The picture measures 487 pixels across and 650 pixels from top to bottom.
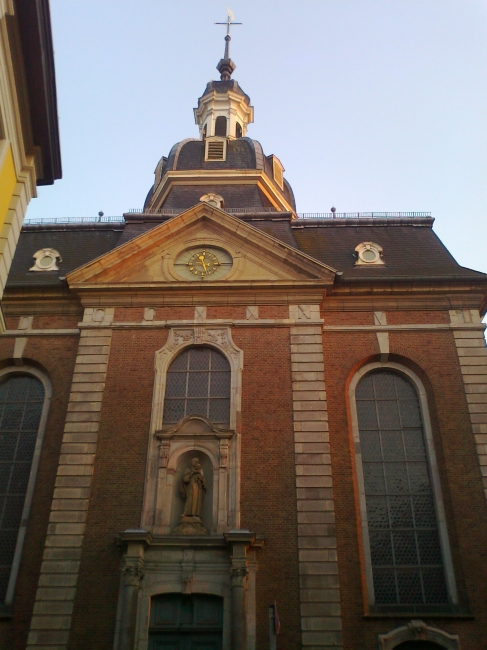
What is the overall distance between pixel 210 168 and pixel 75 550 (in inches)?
708

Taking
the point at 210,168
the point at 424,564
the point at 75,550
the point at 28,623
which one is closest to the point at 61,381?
the point at 75,550

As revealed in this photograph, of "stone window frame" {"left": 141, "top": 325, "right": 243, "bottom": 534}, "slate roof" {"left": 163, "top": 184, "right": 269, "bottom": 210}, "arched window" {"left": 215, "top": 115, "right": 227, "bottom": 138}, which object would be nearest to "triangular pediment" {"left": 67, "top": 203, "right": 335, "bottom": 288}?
"stone window frame" {"left": 141, "top": 325, "right": 243, "bottom": 534}

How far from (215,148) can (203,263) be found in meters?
11.9

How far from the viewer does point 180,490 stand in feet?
52.8

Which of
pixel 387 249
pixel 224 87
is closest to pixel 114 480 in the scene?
pixel 387 249

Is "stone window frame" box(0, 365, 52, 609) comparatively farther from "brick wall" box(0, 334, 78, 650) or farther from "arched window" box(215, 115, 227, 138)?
"arched window" box(215, 115, 227, 138)

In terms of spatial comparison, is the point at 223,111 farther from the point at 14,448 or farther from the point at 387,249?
the point at 14,448

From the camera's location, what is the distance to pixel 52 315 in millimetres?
19281

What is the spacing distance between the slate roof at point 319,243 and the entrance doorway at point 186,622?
9.28 meters

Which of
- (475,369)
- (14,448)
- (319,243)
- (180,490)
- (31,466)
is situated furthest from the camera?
(319,243)

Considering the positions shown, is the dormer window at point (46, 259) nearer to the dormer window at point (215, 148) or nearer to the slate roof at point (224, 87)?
the dormer window at point (215, 148)

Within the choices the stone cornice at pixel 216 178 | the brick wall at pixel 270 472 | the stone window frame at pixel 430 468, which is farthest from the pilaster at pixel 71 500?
the stone cornice at pixel 216 178

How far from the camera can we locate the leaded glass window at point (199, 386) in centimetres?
1739

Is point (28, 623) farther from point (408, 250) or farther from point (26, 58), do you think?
point (408, 250)
